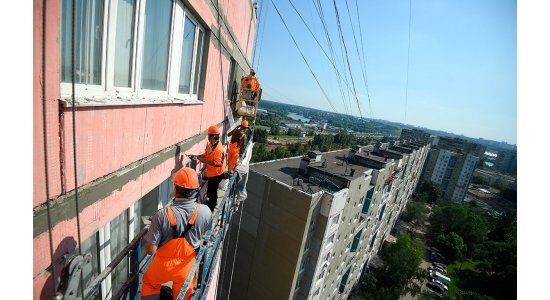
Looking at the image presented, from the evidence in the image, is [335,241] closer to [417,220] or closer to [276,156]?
[417,220]

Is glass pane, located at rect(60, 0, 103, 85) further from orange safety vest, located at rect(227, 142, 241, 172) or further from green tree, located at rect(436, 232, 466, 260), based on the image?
green tree, located at rect(436, 232, 466, 260)

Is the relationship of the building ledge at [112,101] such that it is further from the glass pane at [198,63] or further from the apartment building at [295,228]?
the apartment building at [295,228]

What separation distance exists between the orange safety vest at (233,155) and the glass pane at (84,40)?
4.88 m

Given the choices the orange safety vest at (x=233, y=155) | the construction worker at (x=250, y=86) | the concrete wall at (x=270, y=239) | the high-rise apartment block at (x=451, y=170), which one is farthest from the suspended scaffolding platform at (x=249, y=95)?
the high-rise apartment block at (x=451, y=170)

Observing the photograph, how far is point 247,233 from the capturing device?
20.6 metres

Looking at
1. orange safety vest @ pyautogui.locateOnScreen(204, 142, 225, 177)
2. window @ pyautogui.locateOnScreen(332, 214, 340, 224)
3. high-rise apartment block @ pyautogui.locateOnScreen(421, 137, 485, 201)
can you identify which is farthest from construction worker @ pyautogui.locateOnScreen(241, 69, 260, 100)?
high-rise apartment block @ pyautogui.locateOnScreen(421, 137, 485, 201)

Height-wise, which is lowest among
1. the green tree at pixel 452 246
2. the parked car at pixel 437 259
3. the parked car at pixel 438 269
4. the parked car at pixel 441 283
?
the parked car at pixel 437 259

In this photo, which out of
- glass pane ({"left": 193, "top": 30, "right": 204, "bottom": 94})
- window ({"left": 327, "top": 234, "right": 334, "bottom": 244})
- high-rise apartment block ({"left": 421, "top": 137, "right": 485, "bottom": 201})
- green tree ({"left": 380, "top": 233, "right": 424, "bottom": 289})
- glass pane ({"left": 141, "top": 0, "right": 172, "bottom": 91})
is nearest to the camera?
glass pane ({"left": 141, "top": 0, "right": 172, "bottom": 91})

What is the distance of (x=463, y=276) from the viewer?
45281mm

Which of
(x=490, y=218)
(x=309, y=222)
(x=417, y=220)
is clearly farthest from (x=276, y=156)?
(x=309, y=222)

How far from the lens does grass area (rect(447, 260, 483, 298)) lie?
42188mm

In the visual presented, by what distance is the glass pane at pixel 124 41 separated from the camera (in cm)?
279

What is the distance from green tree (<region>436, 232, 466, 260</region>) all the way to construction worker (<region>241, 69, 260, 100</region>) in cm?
5581

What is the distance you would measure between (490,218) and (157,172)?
81.0 meters
